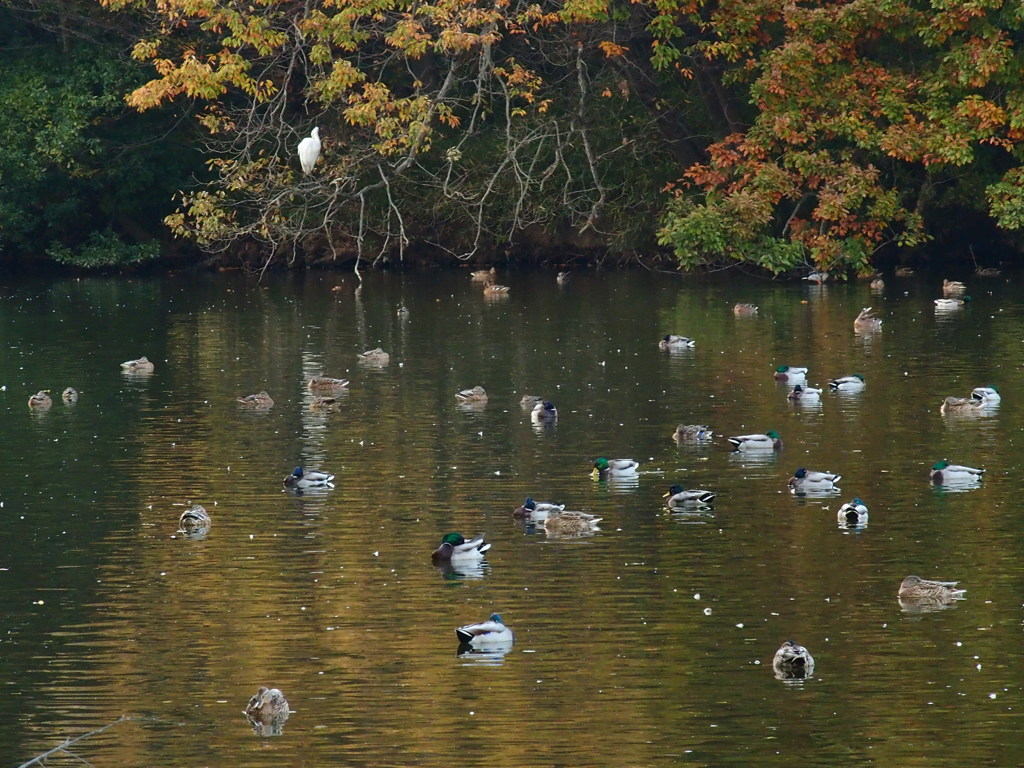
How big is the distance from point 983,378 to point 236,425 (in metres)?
11.8

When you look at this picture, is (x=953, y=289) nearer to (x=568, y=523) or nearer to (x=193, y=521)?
(x=568, y=523)

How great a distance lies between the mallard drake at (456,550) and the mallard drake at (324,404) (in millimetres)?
10355

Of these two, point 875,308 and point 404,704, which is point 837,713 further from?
point 875,308

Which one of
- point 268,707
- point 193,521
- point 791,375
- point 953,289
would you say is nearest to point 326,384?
point 791,375

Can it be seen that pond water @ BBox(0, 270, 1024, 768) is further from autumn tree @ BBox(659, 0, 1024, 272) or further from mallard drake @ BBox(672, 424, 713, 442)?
autumn tree @ BBox(659, 0, 1024, 272)

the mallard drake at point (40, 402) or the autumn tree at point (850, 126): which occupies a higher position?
the autumn tree at point (850, 126)

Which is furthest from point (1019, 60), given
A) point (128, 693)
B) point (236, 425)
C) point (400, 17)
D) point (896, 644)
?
point (128, 693)

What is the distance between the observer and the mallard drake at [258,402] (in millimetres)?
28281

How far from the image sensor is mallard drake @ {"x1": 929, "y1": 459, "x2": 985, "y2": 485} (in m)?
21.1

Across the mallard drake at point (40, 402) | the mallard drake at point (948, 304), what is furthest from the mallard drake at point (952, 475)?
the mallard drake at point (948, 304)

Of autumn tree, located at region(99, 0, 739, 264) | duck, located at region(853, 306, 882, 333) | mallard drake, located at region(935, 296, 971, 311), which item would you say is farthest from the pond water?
autumn tree, located at region(99, 0, 739, 264)

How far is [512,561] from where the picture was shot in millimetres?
18156

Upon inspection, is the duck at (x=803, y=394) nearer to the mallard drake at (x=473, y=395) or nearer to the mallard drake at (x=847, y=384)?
the mallard drake at (x=847, y=384)

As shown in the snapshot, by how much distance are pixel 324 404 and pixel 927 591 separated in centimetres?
1390
